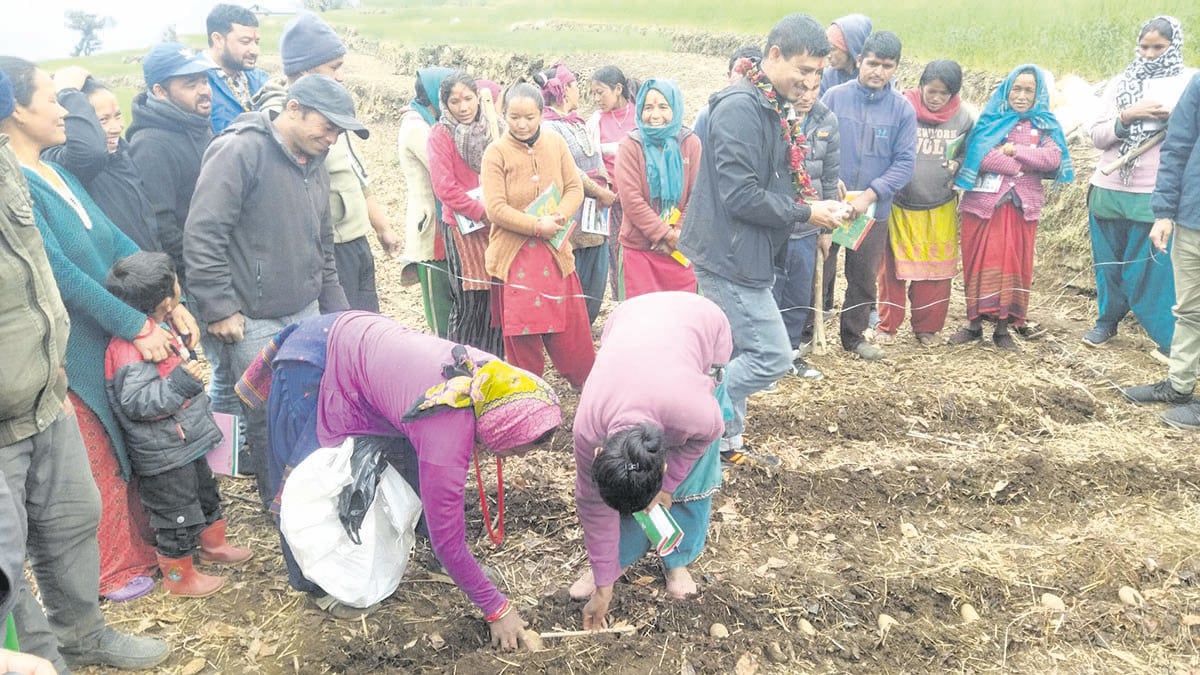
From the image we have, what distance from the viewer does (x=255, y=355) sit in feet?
11.1

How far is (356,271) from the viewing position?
14.2 ft

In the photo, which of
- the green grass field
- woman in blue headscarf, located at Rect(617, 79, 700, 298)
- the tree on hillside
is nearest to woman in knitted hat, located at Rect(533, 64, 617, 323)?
woman in blue headscarf, located at Rect(617, 79, 700, 298)

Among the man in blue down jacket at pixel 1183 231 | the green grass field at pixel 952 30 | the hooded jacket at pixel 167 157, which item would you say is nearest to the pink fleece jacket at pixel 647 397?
the hooded jacket at pixel 167 157

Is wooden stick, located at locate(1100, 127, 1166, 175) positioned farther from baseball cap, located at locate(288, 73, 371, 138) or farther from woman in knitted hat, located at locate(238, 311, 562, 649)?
baseball cap, located at locate(288, 73, 371, 138)

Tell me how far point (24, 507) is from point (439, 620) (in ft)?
4.34

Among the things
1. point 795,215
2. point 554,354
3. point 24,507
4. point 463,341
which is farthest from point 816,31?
point 24,507

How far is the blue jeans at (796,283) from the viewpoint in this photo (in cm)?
493

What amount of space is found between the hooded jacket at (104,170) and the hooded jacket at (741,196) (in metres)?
2.27

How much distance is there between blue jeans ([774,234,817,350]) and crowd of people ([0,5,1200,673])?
0.08 ft

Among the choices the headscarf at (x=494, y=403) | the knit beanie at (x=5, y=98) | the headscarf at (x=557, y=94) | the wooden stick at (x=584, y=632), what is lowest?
the wooden stick at (x=584, y=632)

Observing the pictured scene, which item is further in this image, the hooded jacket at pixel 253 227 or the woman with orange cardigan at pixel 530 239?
the woman with orange cardigan at pixel 530 239

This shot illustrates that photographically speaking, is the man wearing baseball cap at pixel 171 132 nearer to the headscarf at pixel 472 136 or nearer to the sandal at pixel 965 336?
the headscarf at pixel 472 136

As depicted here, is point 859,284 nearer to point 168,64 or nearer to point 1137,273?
point 1137,273

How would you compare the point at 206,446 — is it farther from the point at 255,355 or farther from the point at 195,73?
the point at 195,73
